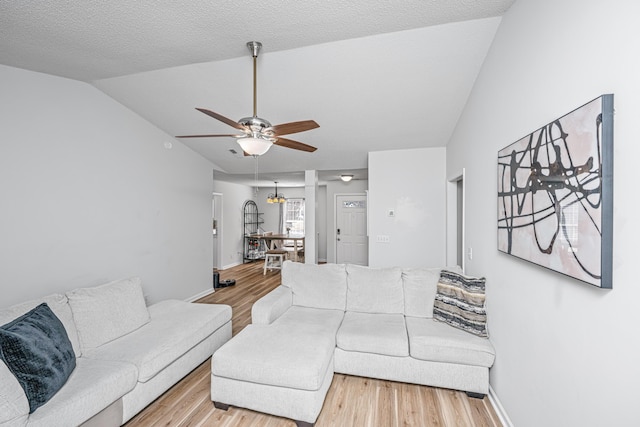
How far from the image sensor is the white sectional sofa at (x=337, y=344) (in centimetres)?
184

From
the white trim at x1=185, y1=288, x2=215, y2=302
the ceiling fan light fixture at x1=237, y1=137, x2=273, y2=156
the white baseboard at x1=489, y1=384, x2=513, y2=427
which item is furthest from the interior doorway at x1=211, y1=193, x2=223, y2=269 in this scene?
the white baseboard at x1=489, y1=384, x2=513, y2=427

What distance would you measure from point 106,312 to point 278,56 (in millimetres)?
2620

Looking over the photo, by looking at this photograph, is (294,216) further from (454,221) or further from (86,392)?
(86,392)

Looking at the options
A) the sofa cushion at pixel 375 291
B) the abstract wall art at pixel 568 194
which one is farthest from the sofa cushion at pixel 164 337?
the abstract wall art at pixel 568 194

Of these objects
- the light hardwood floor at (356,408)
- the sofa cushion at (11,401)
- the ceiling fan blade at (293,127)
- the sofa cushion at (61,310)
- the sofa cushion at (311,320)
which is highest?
the ceiling fan blade at (293,127)

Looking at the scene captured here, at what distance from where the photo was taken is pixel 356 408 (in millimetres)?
1991

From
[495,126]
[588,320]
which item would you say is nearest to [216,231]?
[495,126]

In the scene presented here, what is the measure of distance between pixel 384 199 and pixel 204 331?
9.73ft

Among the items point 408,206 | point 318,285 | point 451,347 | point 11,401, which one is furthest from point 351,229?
point 11,401

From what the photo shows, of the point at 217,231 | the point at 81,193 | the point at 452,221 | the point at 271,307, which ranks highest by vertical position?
the point at 81,193

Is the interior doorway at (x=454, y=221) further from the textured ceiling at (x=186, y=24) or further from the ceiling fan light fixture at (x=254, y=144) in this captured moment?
the ceiling fan light fixture at (x=254, y=144)

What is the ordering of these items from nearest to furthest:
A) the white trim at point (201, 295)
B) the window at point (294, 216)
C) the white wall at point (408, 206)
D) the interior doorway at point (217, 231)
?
the white wall at point (408, 206)
the white trim at point (201, 295)
the interior doorway at point (217, 231)
the window at point (294, 216)

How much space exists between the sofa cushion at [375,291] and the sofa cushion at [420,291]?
0.06 meters

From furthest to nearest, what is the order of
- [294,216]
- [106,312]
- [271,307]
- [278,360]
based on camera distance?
[294,216] → [271,307] → [106,312] → [278,360]
